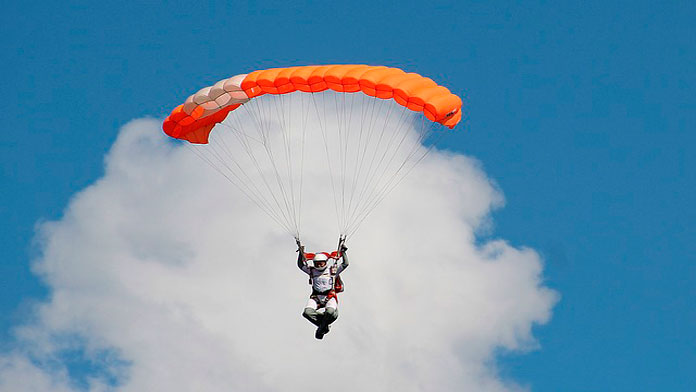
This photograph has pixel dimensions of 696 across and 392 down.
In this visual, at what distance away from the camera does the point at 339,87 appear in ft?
124

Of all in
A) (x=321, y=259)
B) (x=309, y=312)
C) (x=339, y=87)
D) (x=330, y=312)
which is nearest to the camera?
(x=330, y=312)

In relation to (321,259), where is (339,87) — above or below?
above

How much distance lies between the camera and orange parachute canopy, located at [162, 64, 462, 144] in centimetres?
3728

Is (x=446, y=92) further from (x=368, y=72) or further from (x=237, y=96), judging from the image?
(x=237, y=96)

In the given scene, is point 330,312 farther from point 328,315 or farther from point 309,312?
point 309,312

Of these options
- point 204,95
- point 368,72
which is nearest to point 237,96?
point 204,95

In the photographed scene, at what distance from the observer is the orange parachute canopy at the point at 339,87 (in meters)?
37.3

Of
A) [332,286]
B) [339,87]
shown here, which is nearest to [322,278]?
[332,286]

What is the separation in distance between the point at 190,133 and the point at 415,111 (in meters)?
6.86

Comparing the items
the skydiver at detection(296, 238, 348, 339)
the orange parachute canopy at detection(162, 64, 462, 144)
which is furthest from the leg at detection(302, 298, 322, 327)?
the orange parachute canopy at detection(162, 64, 462, 144)

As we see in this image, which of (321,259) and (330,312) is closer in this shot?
(330,312)

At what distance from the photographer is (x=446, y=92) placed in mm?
38031

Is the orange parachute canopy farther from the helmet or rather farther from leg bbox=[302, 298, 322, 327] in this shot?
leg bbox=[302, 298, 322, 327]

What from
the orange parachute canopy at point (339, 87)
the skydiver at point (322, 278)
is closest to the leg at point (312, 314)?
the skydiver at point (322, 278)
